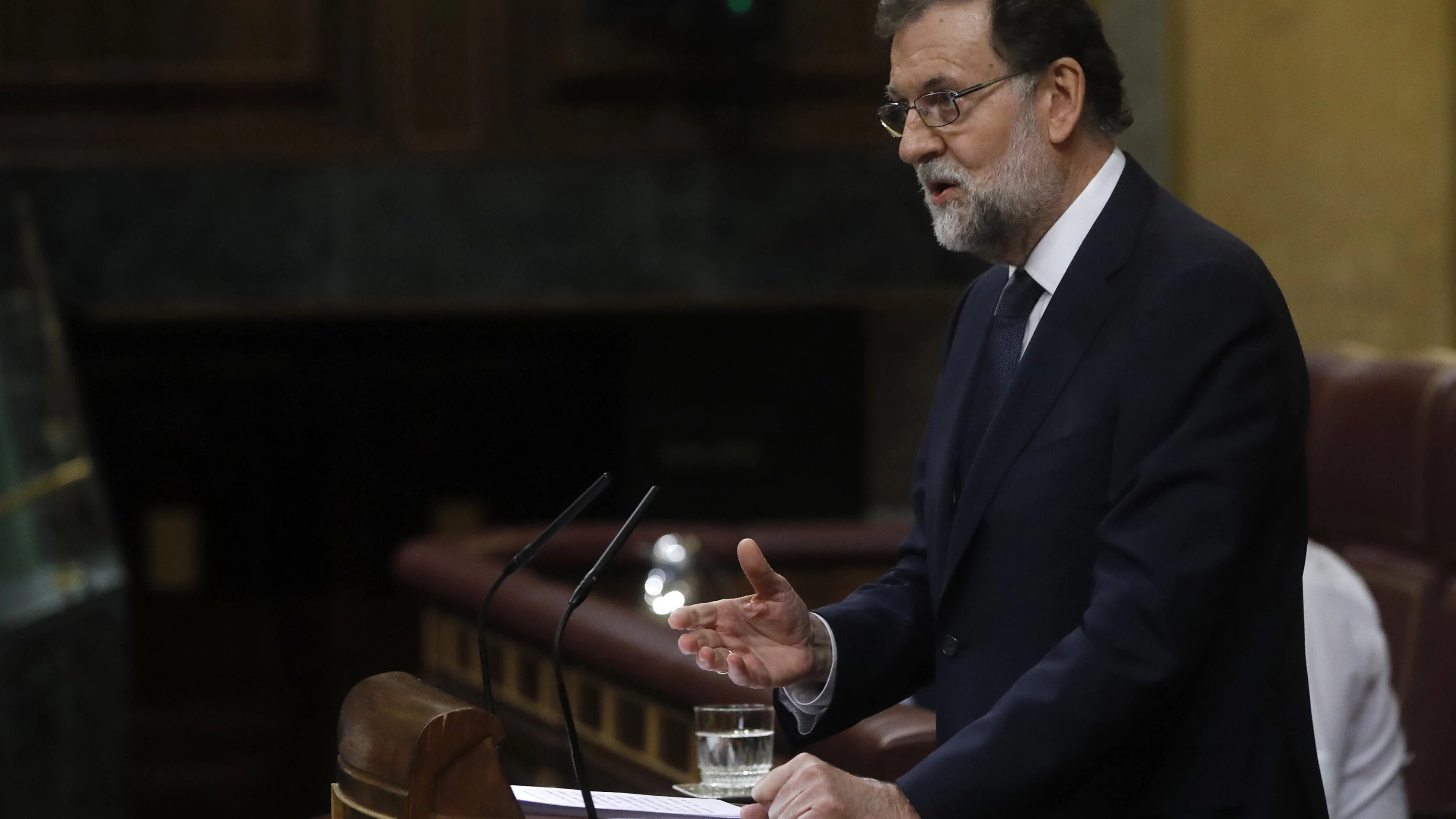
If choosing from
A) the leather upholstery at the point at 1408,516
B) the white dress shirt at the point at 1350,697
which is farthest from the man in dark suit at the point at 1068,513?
the leather upholstery at the point at 1408,516

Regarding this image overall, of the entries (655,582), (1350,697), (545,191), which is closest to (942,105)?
(1350,697)

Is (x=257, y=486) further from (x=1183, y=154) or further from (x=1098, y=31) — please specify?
(x=1098, y=31)

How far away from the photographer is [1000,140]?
1.54 m

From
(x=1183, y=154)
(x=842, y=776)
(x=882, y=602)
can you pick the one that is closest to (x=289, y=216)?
(x=1183, y=154)

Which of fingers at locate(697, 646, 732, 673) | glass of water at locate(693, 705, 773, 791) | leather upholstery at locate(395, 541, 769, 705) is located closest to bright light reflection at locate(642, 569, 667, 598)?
leather upholstery at locate(395, 541, 769, 705)

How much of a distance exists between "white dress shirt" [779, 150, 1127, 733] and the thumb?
0.29ft

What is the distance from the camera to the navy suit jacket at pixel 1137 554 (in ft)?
4.40

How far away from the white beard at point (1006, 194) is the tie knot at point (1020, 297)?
3cm

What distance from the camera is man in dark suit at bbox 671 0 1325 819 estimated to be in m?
→ 1.34

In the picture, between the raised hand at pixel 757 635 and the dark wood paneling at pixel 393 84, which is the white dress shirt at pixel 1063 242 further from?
the dark wood paneling at pixel 393 84

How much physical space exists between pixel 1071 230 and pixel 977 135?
118mm

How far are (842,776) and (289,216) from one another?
413 cm

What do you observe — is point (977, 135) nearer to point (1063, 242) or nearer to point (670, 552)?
point (1063, 242)

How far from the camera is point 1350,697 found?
7.93 ft
